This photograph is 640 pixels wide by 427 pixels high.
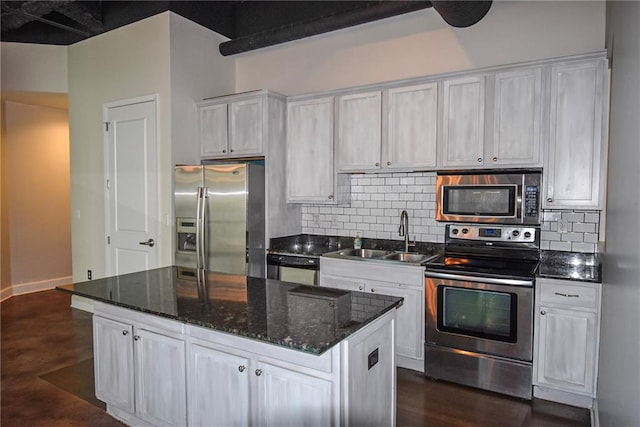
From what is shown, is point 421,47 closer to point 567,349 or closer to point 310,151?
point 310,151

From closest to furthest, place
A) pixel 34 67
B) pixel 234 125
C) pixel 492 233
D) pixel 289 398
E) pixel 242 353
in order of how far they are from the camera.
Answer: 1. pixel 289 398
2. pixel 242 353
3. pixel 492 233
4. pixel 234 125
5. pixel 34 67

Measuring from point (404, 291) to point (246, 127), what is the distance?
221cm

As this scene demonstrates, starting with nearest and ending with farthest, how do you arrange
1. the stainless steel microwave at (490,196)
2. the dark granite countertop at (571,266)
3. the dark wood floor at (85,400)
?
the dark wood floor at (85,400), the dark granite countertop at (571,266), the stainless steel microwave at (490,196)

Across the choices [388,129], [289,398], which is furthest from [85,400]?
[388,129]

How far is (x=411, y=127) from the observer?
3572 mm

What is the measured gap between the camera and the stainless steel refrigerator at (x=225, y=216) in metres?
3.94

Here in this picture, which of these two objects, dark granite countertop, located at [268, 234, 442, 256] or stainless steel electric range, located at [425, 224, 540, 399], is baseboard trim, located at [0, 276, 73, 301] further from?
stainless steel electric range, located at [425, 224, 540, 399]

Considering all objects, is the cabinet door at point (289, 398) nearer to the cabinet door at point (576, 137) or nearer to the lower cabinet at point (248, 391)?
the lower cabinet at point (248, 391)

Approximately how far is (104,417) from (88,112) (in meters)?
3.71

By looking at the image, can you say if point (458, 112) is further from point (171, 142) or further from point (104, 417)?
point (104, 417)

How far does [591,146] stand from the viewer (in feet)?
9.60

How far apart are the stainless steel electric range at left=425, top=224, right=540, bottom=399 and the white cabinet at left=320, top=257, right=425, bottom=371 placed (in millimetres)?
66

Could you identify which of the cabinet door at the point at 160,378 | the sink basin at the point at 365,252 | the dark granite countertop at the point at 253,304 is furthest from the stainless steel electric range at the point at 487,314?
the cabinet door at the point at 160,378

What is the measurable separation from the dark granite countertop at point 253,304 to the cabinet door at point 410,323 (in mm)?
1142
